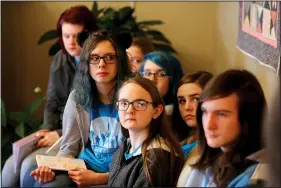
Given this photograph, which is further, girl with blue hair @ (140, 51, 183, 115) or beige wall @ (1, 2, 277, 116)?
beige wall @ (1, 2, 277, 116)

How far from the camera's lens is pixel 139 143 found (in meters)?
Result: 0.80

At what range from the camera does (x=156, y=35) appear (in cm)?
123

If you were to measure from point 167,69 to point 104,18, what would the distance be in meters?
0.36

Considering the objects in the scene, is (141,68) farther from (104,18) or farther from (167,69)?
(104,18)

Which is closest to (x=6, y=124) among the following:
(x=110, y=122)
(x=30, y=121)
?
(x=30, y=121)

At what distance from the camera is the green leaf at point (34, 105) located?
103 centimetres

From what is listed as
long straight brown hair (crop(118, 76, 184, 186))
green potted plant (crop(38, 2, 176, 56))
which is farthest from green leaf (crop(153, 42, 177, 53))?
long straight brown hair (crop(118, 76, 184, 186))

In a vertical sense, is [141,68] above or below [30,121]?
above

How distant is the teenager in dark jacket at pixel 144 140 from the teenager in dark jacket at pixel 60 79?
13 cm

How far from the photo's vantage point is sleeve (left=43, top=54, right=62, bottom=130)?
36.3 inches

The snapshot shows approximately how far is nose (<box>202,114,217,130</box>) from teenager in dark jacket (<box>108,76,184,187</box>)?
0.32 ft

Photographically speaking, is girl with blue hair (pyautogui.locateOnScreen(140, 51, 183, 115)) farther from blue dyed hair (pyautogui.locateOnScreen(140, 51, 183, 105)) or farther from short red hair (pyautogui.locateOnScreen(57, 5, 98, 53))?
short red hair (pyautogui.locateOnScreen(57, 5, 98, 53))

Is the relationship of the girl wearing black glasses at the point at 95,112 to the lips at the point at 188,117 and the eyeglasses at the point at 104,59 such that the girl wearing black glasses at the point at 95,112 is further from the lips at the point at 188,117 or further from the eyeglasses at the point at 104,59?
the lips at the point at 188,117

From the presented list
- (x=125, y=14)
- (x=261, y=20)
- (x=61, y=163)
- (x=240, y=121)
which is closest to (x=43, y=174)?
(x=61, y=163)
